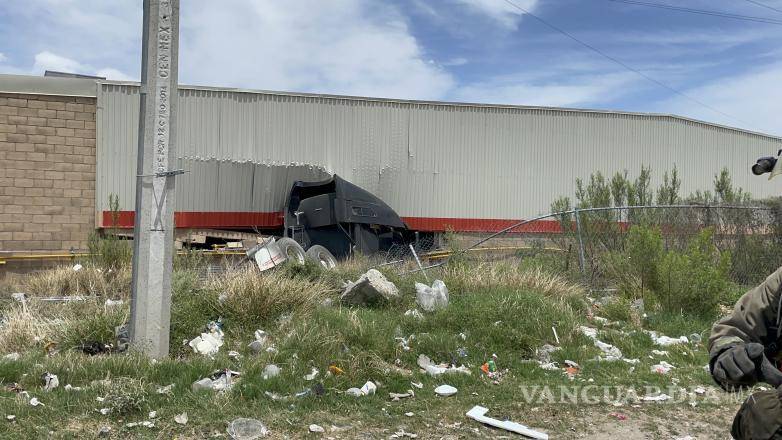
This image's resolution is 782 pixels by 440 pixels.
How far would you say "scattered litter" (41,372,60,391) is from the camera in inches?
213

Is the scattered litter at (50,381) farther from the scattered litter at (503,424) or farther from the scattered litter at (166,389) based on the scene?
the scattered litter at (503,424)

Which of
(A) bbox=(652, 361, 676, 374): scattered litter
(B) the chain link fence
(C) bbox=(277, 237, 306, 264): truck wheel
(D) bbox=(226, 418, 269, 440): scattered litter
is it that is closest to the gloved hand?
(D) bbox=(226, 418, 269, 440): scattered litter

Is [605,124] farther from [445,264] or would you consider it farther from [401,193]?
[445,264]

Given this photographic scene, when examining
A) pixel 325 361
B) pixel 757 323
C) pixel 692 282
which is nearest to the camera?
pixel 757 323

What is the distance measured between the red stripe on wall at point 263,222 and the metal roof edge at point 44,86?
3155mm

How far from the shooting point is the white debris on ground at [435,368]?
6.33 metres

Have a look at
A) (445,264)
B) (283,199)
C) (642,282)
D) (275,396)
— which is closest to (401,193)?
(283,199)

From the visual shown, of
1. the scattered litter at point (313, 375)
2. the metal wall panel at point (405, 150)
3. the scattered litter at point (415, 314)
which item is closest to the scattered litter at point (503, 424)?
the scattered litter at point (313, 375)

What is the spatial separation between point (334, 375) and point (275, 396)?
25.3 inches

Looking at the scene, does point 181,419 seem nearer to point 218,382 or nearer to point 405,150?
point 218,382

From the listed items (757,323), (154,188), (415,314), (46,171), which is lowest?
(415,314)

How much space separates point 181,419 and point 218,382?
0.87m


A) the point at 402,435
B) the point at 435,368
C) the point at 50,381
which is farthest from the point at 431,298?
the point at 50,381

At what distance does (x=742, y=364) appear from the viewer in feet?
8.41
